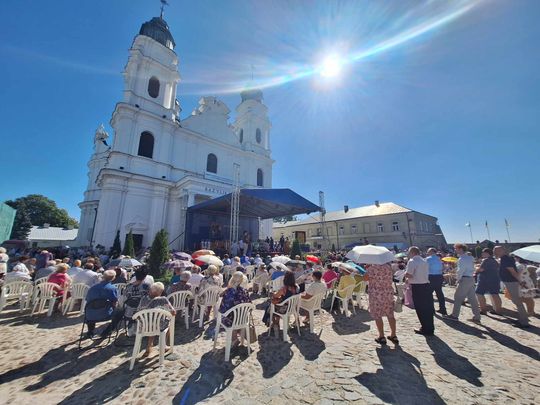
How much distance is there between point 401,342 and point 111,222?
20.2 metres

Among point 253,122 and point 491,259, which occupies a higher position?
point 253,122

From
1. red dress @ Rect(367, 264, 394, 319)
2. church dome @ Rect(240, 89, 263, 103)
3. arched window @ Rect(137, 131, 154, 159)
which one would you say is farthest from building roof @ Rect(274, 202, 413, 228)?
red dress @ Rect(367, 264, 394, 319)

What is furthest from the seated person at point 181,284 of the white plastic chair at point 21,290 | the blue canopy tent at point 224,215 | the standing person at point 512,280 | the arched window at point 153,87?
the arched window at point 153,87

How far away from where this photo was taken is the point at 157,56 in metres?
22.2

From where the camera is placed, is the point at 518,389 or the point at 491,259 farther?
the point at 491,259

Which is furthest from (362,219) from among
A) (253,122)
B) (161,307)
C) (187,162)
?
(161,307)

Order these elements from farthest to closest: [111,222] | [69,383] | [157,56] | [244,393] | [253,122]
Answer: [253,122], [157,56], [111,222], [69,383], [244,393]

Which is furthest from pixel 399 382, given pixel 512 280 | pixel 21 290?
pixel 21 290

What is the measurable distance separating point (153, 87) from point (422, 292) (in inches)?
1037

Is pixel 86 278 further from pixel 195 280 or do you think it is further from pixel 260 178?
pixel 260 178

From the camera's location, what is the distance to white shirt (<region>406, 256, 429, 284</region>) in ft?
14.7

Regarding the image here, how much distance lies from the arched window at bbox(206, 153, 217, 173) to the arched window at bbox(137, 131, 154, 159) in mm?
5469

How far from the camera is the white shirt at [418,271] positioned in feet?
14.7

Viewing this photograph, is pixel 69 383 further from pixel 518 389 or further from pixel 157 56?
pixel 157 56
